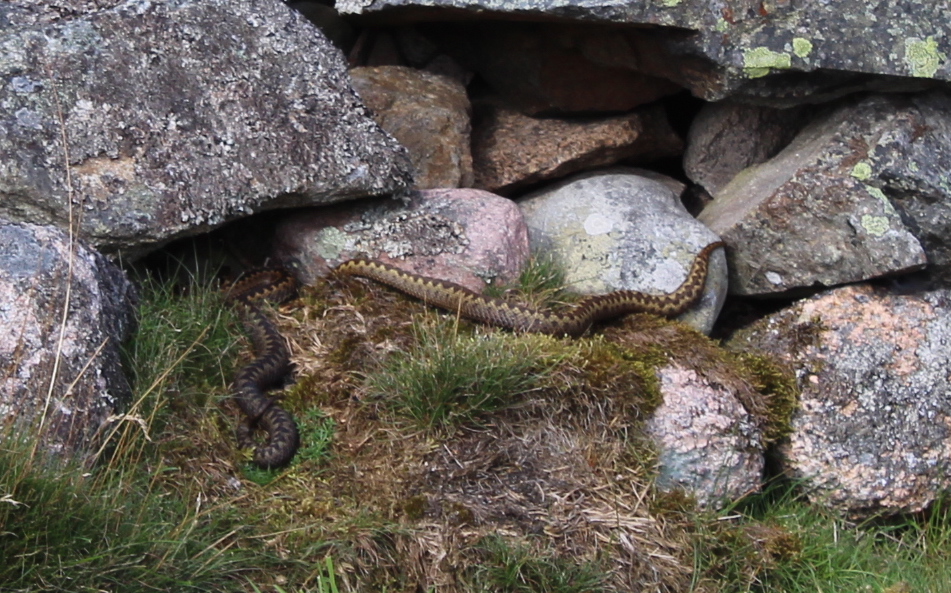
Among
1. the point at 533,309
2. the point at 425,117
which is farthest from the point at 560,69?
the point at 533,309

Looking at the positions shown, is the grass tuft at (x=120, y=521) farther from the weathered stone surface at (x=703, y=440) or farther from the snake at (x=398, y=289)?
the weathered stone surface at (x=703, y=440)

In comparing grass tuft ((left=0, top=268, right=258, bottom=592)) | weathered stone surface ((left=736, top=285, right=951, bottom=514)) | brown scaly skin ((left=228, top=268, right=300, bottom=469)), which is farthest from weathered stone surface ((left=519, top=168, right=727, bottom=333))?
grass tuft ((left=0, top=268, right=258, bottom=592))

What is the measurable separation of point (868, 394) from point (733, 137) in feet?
6.20

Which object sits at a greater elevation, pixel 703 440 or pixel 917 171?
pixel 917 171

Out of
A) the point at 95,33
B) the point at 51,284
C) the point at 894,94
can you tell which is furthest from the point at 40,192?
the point at 894,94

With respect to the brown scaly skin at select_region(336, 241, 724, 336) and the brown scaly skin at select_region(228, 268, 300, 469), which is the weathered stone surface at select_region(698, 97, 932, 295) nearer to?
the brown scaly skin at select_region(336, 241, 724, 336)

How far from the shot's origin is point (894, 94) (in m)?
6.05

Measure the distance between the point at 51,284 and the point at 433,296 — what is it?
6.28 feet

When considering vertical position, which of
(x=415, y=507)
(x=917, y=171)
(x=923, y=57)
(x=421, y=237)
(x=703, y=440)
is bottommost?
(x=415, y=507)

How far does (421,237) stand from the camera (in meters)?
5.84

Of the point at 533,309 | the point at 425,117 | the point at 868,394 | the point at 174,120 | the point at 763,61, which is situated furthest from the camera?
the point at 425,117

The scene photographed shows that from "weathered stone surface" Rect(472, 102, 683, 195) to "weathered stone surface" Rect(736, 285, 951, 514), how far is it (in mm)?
1488

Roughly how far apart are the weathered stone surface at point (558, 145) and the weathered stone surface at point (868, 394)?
1.49 metres

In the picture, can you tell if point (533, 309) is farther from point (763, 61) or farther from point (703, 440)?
point (763, 61)
